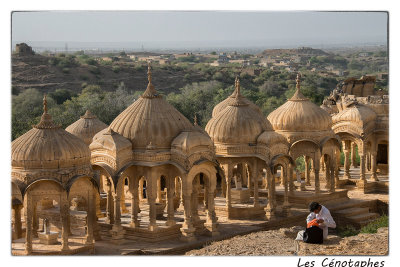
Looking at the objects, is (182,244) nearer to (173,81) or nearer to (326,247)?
(326,247)

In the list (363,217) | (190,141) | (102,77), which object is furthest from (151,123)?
(102,77)

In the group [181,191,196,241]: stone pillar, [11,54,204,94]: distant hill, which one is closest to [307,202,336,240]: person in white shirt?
[181,191,196,241]: stone pillar

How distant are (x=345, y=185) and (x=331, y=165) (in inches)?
112

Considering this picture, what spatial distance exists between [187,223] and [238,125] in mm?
4267

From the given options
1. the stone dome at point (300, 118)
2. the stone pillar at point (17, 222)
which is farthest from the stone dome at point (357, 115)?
the stone pillar at point (17, 222)

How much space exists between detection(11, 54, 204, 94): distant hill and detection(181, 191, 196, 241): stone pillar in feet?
86.4

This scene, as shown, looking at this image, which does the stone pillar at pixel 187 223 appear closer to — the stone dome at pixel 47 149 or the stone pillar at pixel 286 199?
the stone dome at pixel 47 149

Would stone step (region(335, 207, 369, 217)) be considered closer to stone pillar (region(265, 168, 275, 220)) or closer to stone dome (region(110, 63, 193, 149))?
stone pillar (region(265, 168, 275, 220))

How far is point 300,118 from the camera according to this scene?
89.2 ft

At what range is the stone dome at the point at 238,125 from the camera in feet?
80.5

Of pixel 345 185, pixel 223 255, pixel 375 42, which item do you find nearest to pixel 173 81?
pixel 345 185

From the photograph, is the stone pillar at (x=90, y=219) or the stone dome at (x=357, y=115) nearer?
the stone pillar at (x=90, y=219)

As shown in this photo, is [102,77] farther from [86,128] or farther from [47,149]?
[47,149]

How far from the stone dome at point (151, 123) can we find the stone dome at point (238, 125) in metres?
2.58
